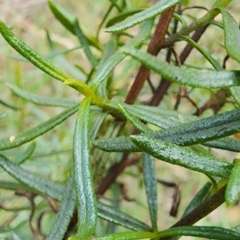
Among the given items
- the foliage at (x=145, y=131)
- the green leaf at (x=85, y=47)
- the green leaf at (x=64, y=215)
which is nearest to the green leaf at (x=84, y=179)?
the foliage at (x=145, y=131)

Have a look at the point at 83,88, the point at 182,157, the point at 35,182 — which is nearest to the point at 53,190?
the point at 35,182

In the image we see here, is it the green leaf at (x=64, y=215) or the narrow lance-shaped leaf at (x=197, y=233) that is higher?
the narrow lance-shaped leaf at (x=197, y=233)

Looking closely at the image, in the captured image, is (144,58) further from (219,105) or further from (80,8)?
(80,8)

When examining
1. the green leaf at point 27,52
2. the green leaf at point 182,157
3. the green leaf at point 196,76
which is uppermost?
the green leaf at point 196,76

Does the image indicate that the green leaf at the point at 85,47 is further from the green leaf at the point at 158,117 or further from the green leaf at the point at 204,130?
the green leaf at the point at 204,130

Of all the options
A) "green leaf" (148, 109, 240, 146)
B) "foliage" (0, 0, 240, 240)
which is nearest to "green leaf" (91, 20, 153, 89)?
"foliage" (0, 0, 240, 240)

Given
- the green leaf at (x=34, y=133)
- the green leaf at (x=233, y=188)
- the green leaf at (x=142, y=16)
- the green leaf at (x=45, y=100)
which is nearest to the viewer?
the green leaf at (x=233, y=188)

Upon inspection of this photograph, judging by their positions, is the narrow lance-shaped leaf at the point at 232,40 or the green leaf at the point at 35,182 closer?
the narrow lance-shaped leaf at the point at 232,40
